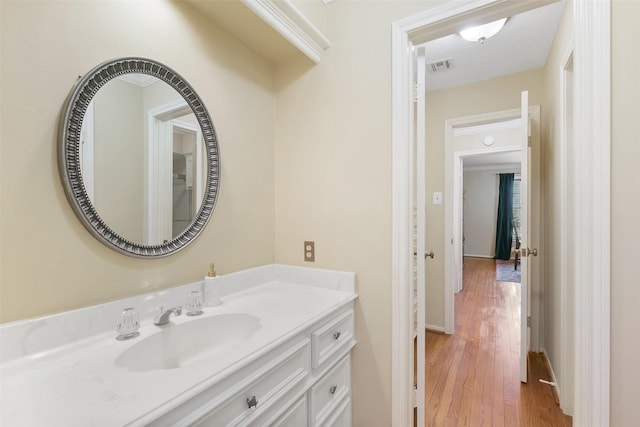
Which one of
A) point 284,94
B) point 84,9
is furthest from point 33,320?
point 284,94

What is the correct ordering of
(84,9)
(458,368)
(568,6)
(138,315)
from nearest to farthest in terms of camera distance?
(84,9) → (138,315) → (568,6) → (458,368)

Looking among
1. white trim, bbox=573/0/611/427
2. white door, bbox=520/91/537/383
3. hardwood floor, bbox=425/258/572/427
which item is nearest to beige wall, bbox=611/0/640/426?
white trim, bbox=573/0/611/427

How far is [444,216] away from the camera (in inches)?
112

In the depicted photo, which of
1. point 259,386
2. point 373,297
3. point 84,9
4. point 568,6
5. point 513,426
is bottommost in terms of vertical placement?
point 513,426

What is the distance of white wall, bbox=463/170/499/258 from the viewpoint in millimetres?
7508

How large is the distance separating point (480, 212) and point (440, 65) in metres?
6.34

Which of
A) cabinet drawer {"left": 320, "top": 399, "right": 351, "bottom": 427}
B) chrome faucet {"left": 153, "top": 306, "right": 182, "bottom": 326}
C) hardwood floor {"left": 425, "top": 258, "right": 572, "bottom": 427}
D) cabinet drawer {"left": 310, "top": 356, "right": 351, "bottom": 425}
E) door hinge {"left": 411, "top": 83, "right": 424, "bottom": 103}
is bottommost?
hardwood floor {"left": 425, "top": 258, "right": 572, "bottom": 427}

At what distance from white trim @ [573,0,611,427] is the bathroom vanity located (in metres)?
0.89

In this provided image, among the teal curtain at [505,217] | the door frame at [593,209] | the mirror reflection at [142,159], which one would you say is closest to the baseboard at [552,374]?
the door frame at [593,209]

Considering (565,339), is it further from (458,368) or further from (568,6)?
(568,6)

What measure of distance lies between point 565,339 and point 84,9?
8.99ft

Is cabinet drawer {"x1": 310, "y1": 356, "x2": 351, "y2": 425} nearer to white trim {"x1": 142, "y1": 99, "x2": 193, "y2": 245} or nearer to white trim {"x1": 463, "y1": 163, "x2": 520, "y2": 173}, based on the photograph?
white trim {"x1": 142, "y1": 99, "x2": 193, "y2": 245}

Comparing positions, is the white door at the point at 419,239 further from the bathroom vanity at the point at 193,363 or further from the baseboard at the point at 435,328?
the baseboard at the point at 435,328

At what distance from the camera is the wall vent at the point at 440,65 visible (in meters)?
2.37
